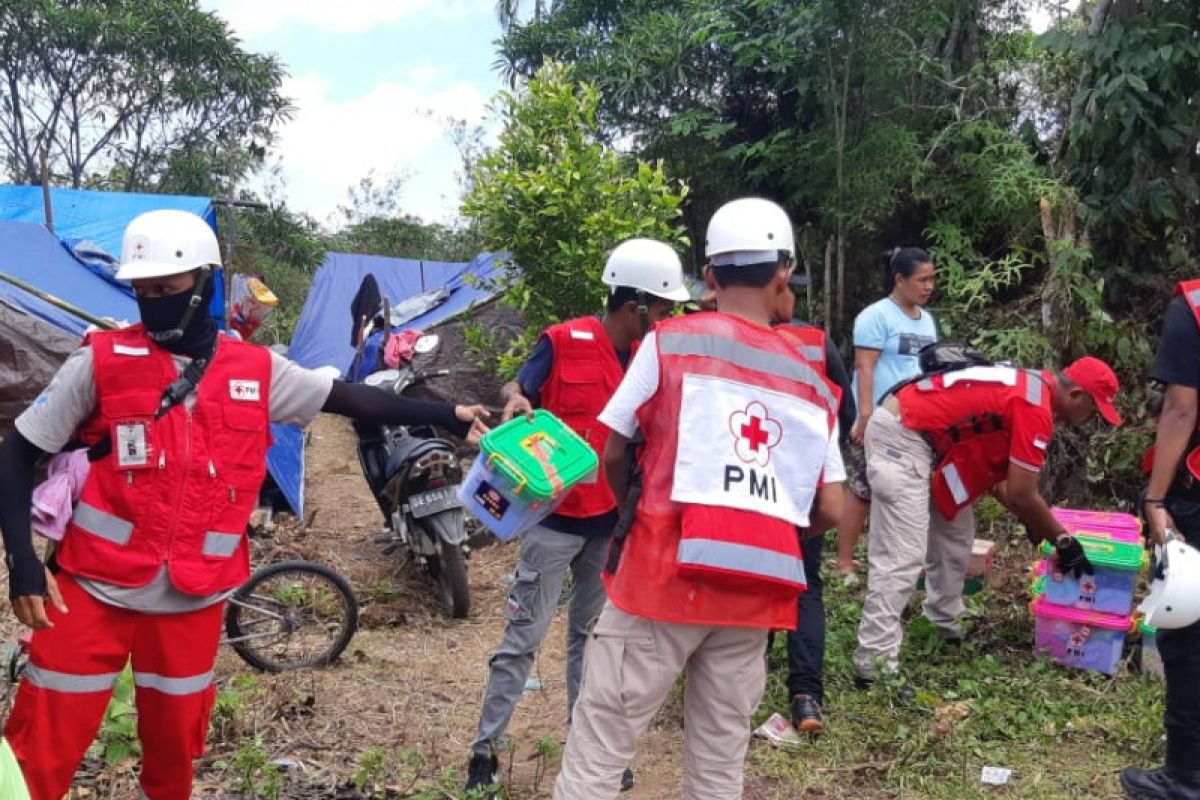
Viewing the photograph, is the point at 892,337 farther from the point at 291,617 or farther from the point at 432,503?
the point at 291,617

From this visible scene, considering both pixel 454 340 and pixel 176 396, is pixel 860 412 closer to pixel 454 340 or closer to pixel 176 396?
pixel 176 396

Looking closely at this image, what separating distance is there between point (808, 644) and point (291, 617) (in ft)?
7.56

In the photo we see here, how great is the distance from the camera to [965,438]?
14.0 ft

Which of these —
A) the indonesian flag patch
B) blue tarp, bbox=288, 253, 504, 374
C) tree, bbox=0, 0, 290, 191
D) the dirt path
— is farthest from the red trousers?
tree, bbox=0, 0, 290, 191

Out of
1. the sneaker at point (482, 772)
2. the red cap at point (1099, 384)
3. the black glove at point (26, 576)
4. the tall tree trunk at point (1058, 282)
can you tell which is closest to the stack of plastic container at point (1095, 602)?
the red cap at point (1099, 384)

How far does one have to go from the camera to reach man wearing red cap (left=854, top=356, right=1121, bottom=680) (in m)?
4.06

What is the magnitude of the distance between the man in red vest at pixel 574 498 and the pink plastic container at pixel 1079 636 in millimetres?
2133

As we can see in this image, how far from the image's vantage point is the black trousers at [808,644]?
4039mm

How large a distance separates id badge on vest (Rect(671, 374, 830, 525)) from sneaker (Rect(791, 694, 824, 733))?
1.76 m

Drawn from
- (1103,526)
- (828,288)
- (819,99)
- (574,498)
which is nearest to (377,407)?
(574,498)

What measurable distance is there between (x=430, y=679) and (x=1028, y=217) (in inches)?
205

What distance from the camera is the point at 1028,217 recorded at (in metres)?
7.24

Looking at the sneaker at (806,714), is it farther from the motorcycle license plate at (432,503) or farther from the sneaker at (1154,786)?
the motorcycle license plate at (432,503)

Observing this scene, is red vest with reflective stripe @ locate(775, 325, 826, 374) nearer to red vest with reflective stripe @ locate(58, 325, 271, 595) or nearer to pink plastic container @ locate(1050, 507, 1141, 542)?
pink plastic container @ locate(1050, 507, 1141, 542)
